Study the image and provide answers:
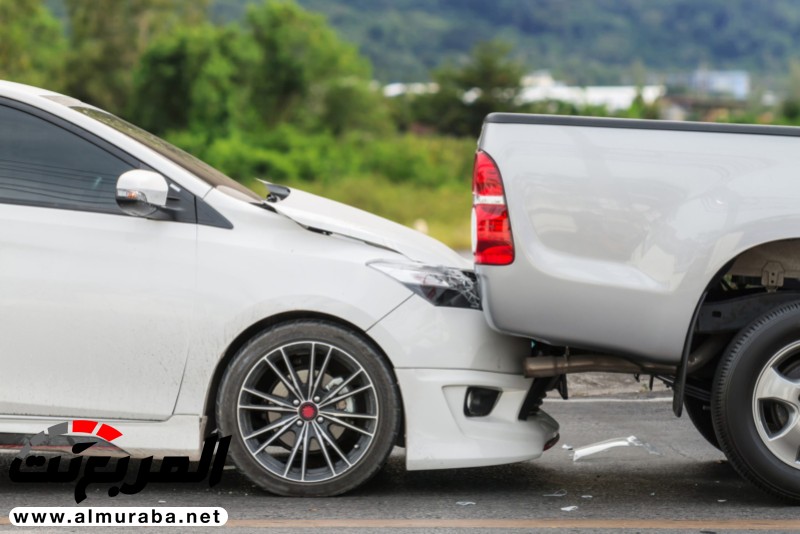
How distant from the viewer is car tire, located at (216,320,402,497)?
5.22 metres

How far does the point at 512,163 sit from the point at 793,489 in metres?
1.75

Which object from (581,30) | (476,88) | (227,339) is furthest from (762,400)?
(581,30)

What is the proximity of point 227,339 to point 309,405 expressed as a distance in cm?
44

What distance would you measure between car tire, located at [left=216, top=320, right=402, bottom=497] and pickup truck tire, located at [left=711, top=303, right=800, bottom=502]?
1.37 meters

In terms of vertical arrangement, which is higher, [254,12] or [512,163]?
[254,12]

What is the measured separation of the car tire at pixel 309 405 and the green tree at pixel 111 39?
88021mm

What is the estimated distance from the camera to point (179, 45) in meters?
74.6

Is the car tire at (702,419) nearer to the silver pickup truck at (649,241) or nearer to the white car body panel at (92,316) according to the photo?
the silver pickup truck at (649,241)

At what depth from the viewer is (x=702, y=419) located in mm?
6309

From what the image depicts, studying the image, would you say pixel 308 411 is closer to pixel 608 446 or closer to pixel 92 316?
pixel 92 316

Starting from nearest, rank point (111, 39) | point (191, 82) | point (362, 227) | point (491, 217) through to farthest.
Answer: point (491, 217)
point (362, 227)
point (191, 82)
point (111, 39)

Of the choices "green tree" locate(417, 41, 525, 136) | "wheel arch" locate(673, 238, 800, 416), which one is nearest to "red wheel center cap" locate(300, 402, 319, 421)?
"wheel arch" locate(673, 238, 800, 416)

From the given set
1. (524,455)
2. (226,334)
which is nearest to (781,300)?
(524,455)

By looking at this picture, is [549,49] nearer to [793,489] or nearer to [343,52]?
[343,52]
